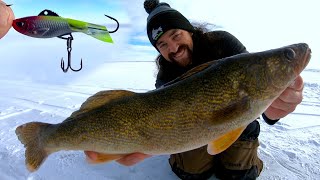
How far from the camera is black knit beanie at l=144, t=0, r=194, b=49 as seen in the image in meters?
3.73

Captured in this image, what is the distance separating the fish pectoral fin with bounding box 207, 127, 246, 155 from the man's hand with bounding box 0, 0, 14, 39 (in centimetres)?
161

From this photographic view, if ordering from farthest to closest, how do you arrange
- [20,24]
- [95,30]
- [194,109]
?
[95,30]
[20,24]
[194,109]

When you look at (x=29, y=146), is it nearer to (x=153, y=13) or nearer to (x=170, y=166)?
(x=170, y=166)

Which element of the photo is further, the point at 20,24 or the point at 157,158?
the point at 157,158

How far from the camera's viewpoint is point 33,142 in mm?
2613

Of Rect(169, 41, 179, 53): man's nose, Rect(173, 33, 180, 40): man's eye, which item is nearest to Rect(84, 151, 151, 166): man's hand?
Rect(169, 41, 179, 53): man's nose

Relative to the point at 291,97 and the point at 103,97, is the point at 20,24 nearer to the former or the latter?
the point at 103,97

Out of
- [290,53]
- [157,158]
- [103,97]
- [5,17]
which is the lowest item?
[157,158]

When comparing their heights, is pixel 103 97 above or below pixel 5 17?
below

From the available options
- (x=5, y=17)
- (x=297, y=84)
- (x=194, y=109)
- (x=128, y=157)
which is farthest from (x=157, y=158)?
(x=5, y=17)

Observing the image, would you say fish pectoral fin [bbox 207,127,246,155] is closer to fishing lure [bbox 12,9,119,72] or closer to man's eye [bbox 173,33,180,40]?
man's eye [bbox 173,33,180,40]

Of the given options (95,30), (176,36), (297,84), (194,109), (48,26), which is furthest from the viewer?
(95,30)

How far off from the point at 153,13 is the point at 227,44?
0.98 meters

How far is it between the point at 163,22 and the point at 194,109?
1791 millimetres
